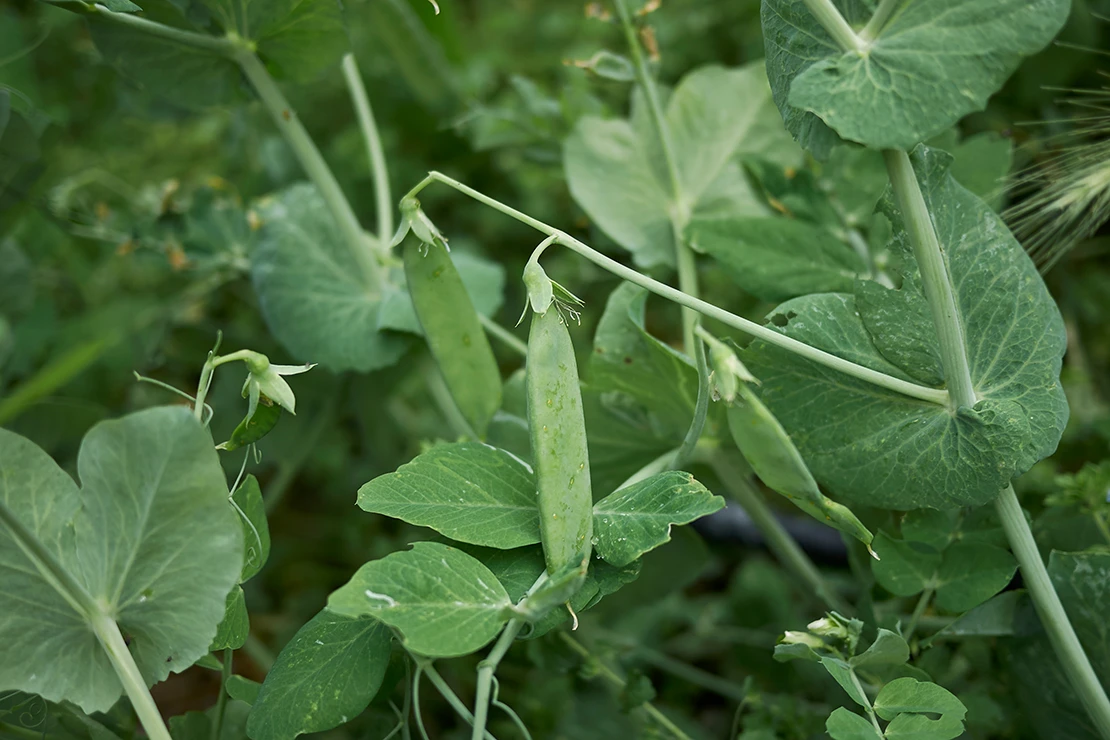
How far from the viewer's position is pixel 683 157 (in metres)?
0.78

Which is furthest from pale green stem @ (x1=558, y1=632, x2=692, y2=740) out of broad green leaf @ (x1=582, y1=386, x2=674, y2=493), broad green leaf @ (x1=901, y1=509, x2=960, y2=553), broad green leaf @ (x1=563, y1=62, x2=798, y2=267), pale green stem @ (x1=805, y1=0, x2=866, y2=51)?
pale green stem @ (x1=805, y1=0, x2=866, y2=51)

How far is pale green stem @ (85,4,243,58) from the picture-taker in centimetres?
59

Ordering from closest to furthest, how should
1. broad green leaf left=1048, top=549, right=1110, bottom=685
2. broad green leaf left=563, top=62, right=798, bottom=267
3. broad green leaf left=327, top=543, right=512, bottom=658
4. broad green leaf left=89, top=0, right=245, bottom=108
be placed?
broad green leaf left=327, top=543, right=512, bottom=658
broad green leaf left=1048, top=549, right=1110, bottom=685
broad green leaf left=89, top=0, right=245, bottom=108
broad green leaf left=563, top=62, right=798, bottom=267

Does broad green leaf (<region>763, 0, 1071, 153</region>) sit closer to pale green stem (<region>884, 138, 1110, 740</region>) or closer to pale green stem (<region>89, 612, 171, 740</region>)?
pale green stem (<region>884, 138, 1110, 740</region>)

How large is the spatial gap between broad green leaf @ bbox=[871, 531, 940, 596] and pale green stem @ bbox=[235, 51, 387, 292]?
18.1 inches

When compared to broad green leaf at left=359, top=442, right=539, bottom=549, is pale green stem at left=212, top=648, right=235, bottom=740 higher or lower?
lower

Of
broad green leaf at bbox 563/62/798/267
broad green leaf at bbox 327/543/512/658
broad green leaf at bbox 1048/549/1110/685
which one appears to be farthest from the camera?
broad green leaf at bbox 563/62/798/267

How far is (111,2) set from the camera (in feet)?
1.80

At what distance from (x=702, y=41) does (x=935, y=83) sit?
0.85m

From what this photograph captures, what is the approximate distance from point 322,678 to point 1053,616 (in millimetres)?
429

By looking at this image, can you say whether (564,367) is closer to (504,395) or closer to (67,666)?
(504,395)

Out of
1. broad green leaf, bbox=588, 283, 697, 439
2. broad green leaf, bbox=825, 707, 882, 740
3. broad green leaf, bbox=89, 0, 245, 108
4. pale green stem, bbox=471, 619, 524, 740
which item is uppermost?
broad green leaf, bbox=89, 0, 245, 108

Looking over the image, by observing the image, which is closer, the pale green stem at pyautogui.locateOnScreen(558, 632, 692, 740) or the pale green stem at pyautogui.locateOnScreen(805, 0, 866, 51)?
the pale green stem at pyautogui.locateOnScreen(805, 0, 866, 51)

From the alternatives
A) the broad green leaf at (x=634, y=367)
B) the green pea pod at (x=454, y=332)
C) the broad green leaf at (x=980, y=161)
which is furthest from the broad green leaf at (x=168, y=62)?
the broad green leaf at (x=980, y=161)
